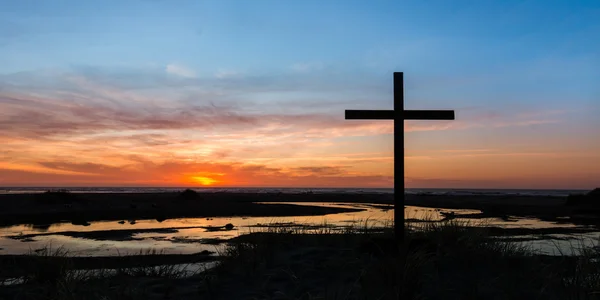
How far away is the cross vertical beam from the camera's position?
8.50m

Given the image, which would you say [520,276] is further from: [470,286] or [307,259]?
[307,259]

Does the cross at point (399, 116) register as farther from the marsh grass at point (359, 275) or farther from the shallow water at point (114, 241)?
the shallow water at point (114, 241)

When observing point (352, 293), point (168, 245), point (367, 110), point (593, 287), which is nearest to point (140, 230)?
point (168, 245)

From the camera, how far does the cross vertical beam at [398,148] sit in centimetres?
850

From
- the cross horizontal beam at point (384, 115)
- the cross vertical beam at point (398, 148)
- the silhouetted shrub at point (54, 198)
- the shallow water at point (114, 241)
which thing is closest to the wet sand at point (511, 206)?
the shallow water at point (114, 241)

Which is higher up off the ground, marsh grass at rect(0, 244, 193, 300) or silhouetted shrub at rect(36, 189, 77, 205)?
silhouetted shrub at rect(36, 189, 77, 205)

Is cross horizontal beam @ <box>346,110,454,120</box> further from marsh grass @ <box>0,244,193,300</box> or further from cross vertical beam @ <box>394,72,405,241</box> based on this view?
marsh grass @ <box>0,244,193,300</box>

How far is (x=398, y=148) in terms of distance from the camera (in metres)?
8.79

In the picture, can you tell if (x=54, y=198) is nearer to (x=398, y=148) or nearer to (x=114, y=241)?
(x=114, y=241)

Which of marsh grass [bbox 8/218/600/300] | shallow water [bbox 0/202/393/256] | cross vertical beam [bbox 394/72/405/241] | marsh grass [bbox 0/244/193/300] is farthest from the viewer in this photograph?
shallow water [bbox 0/202/393/256]

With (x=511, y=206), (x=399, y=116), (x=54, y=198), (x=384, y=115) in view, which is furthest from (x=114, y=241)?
(x=511, y=206)

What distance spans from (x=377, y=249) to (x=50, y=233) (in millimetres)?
16545

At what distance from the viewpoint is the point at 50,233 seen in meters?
19.2

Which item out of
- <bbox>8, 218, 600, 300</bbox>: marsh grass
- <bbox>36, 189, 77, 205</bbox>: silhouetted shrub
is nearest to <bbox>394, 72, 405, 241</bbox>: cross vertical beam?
<bbox>8, 218, 600, 300</bbox>: marsh grass
